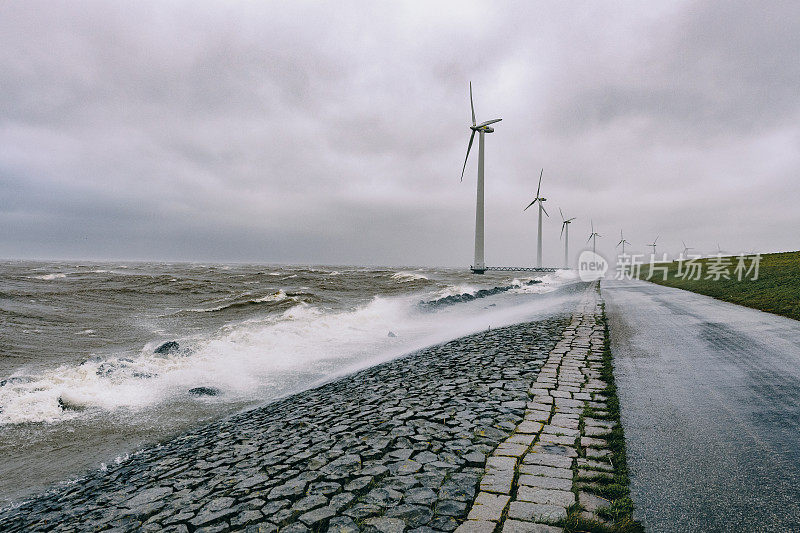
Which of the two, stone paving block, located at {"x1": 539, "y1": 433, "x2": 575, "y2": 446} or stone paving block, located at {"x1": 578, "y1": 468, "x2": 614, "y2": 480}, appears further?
stone paving block, located at {"x1": 539, "y1": 433, "x2": 575, "y2": 446}

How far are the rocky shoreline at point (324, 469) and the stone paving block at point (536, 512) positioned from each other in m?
0.47

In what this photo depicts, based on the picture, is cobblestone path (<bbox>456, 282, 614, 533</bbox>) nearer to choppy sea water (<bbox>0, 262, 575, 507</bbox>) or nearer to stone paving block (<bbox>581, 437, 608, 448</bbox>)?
stone paving block (<bbox>581, 437, 608, 448</bbox>)

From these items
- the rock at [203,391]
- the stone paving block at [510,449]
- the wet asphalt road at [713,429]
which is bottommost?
the rock at [203,391]

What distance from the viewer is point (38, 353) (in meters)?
18.5

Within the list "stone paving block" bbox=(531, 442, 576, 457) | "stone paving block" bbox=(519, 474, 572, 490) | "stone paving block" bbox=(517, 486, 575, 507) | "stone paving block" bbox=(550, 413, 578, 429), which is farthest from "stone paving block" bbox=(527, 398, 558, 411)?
"stone paving block" bbox=(517, 486, 575, 507)

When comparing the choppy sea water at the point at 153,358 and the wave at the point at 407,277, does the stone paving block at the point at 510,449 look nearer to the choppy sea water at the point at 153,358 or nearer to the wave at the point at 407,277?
the choppy sea water at the point at 153,358

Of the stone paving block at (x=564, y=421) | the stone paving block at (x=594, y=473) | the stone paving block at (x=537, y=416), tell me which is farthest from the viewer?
the stone paving block at (x=537, y=416)

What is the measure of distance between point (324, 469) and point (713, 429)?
533cm

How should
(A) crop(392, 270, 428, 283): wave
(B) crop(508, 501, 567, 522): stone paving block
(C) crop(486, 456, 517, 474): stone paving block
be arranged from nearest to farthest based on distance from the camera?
(B) crop(508, 501, 567, 522): stone paving block
(C) crop(486, 456, 517, 474): stone paving block
(A) crop(392, 270, 428, 283): wave

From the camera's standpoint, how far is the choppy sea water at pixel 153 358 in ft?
32.0

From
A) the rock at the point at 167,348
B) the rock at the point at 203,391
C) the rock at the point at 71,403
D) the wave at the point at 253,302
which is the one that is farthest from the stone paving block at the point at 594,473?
the wave at the point at 253,302

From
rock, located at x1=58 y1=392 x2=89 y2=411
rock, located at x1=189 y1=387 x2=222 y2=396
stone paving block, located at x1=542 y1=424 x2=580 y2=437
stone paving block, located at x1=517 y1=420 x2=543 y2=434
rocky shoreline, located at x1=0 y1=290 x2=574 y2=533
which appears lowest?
rock, located at x1=58 y1=392 x2=89 y2=411

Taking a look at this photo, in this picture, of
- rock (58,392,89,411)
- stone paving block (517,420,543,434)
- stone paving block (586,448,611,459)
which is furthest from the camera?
rock (58,392,89,411)

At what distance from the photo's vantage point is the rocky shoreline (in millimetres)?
4527
